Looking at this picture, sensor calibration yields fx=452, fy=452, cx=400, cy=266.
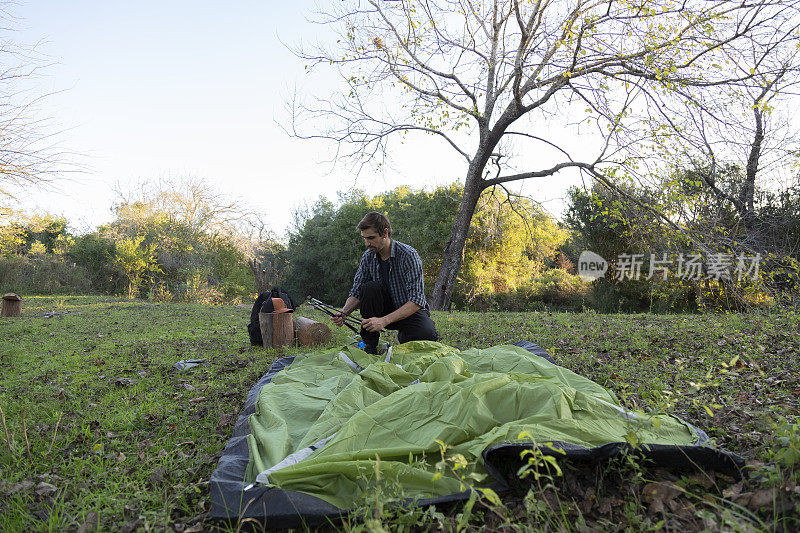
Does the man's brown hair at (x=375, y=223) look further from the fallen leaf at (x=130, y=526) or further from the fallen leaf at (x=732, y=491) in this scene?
the fallen leaf at (x=732, y=491)

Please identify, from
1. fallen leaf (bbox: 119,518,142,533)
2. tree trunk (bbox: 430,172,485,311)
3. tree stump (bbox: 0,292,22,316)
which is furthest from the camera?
tree trunk (bbox: 430,172,485,311)

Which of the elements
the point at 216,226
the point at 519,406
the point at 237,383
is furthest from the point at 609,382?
the point at 216,226

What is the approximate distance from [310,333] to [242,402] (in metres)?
1.93

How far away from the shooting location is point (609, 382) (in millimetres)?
3535

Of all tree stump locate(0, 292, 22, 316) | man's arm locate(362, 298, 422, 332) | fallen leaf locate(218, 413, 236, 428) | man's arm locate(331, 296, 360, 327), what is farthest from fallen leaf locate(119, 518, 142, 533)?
tree stump locate(0, 292, 22, 316)

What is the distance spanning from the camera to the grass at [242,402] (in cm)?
164

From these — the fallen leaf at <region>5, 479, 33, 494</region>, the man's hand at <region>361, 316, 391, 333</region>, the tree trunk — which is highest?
the tree trunk

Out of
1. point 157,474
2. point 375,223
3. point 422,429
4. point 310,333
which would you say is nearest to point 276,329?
point 310,333

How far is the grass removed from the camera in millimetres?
1640

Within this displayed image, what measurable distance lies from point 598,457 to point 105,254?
20.4m

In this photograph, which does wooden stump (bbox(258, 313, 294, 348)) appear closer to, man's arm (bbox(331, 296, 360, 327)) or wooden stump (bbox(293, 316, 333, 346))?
→ wooden stump (bbox(293, 316, 333, 346))

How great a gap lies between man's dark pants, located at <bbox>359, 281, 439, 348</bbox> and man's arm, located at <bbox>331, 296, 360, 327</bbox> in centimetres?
10

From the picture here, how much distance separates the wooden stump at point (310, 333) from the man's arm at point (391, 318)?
1.49 metres

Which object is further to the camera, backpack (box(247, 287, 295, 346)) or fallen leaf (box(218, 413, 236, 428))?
backpack (box(247, 287, 295, 346))
